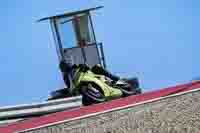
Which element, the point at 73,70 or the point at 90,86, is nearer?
the point at 90,86

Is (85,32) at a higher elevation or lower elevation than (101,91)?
higher

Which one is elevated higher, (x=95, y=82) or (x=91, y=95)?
(x=95, y=82)

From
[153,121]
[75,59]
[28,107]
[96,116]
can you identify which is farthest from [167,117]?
[75,59]

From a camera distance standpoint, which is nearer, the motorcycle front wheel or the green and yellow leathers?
the motorcycle front wheel

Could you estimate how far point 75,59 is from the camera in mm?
10781

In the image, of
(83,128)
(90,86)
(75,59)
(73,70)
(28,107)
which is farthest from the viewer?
(75,59)

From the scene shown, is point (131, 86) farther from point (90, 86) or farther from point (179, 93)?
point (179, 93)

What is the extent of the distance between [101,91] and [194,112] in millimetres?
4002

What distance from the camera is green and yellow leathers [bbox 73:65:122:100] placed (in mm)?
9142

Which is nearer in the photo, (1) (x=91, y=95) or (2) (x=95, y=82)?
(1) (x=91, y=95)

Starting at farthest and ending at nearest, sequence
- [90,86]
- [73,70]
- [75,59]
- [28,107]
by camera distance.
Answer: [75,59] < [73,70] < [90,86] < [28,107]

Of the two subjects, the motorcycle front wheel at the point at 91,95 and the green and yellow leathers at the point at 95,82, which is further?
the green and yellow leathers at the point at 95,82

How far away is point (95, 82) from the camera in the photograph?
9156mm

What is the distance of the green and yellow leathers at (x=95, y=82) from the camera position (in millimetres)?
9142
